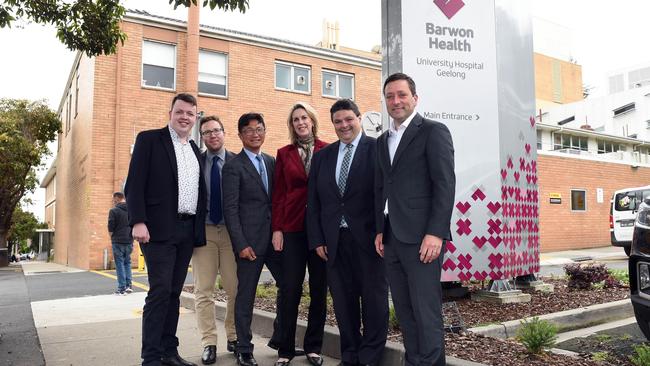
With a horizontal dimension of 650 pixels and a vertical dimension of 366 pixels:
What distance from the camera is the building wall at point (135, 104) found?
653 inches

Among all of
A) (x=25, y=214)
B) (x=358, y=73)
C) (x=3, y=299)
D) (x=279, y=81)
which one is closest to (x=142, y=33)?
(x=279, y=81)

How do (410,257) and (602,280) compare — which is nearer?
(410,257)

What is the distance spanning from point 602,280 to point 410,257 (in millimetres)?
5103

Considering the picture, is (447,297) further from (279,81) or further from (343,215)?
(279,81)

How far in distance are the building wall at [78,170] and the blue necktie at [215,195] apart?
13.3 meters

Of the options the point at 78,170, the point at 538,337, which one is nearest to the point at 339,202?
the point at 538,337

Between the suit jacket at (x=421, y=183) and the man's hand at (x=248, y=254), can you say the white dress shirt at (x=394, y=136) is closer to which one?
the suit jacket at (x=421, y=183)

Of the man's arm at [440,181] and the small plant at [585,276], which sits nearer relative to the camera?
the man's arm at [440,181]

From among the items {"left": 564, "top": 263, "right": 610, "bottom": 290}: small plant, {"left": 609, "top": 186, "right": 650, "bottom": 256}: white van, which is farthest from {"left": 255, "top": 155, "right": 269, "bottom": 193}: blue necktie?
{"left": 609, "top": 186, "right": 650, "bottom": 256}: white van

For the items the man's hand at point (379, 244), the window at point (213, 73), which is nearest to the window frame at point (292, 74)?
the window at point (213, 73)

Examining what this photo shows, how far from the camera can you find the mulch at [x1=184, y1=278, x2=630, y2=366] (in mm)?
3852

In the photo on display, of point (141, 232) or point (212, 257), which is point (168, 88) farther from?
point (141, 232)

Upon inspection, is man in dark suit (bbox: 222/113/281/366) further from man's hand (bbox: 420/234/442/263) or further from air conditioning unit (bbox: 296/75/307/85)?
air conditioning unit (bbox: 296/75/307/85)

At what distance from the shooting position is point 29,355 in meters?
4.83
